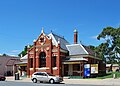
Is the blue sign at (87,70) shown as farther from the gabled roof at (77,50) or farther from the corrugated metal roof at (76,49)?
the corrugated metal roof at (76,49)

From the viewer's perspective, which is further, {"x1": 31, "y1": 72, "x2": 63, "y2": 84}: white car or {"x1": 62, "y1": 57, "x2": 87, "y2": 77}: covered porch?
{"x1": 62, "y1": 57, "x2": 87, "y2": 77}: covered porch

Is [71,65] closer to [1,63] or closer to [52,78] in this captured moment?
[52,78]

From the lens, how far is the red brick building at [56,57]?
50.8 m

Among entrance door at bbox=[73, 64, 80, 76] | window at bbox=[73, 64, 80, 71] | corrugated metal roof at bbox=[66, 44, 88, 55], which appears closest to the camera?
entrance door at bbox=[73, 64, 80, 76]

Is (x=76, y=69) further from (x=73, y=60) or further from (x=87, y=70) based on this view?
(x=87, y=70)

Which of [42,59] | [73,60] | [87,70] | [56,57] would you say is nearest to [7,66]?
[42,59]

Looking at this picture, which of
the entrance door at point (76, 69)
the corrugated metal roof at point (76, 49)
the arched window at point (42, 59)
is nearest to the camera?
the entrance door at point (76, 69)

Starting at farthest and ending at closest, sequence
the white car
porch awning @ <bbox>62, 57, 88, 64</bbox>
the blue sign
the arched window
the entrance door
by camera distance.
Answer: the arched window
the entrance door
porch awning @ <bbox>62, 57, 88, 64</bbox>
the blue sign
the white car

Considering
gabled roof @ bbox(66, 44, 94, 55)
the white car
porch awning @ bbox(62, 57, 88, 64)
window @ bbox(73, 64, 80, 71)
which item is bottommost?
the white car

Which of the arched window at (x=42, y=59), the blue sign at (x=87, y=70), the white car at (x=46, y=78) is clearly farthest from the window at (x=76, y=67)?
the white car at (x=46, y=78)

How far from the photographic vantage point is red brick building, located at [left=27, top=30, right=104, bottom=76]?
167 ft

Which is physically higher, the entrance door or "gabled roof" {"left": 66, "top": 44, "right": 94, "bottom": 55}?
"gabled roof" {"left": 66, "top": 44, "right": 94, "bottom": 55}

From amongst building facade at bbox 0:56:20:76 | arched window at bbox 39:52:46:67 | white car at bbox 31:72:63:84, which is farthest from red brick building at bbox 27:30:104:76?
building facade at bbox 0:56:20:76

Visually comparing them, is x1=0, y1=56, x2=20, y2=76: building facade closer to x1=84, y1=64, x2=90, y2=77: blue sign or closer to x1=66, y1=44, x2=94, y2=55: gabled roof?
x1=66, y1=44, x2=94, y2=55: gabled roof
